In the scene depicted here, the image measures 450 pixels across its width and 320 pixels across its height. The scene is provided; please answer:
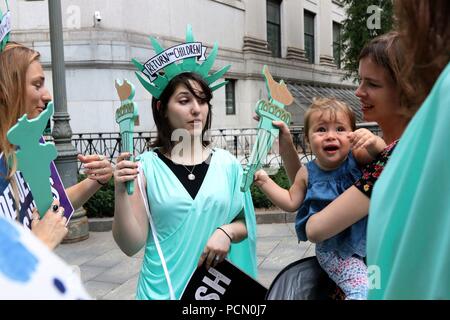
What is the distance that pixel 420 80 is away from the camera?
760 millimetres

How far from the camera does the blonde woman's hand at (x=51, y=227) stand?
4.73 ft

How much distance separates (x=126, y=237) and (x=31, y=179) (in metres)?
0.59

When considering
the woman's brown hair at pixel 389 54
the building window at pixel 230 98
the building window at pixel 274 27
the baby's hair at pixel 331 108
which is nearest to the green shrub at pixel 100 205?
the baby's hair at pixel 331 108

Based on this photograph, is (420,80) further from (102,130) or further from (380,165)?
(102,130)

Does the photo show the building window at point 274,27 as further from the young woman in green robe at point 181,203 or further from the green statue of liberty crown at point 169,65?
the young woman in green robe at point 181,203

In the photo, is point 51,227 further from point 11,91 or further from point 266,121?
point 266,121

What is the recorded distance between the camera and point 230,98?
16.0 metres

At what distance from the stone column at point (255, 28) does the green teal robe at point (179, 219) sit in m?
14.8

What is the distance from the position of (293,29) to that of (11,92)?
19417mm

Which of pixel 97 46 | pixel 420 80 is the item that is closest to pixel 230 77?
pixel 97 46

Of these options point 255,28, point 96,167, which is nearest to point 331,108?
point 96,167

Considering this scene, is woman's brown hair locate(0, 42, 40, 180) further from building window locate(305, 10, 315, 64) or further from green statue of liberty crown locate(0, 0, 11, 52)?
Answer: building window locate(305, 10, 315, 64)

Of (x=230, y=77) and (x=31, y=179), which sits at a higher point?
(x=230, y=77)

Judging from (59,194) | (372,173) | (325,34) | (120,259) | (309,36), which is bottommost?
(120,259)
